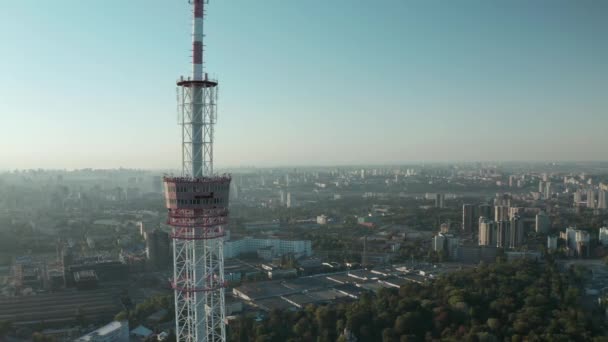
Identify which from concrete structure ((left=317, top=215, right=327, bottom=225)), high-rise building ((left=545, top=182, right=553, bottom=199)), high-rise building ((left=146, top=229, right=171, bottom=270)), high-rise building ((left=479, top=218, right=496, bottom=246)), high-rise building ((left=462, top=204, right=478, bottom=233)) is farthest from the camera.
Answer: high-rise building ((left=545, top=182, right=553, bottom=199))

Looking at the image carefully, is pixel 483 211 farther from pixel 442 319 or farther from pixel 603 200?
pixel 442 319

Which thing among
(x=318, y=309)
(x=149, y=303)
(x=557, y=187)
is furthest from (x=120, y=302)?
(x=557, y=187)

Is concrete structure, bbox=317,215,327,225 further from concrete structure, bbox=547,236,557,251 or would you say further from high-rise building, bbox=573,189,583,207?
high-rise building, bbox=573,189,583,207

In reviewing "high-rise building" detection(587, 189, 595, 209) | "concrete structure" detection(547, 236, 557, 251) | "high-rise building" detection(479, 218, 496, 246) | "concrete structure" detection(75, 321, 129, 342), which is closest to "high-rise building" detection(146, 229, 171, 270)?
"concrete structure" detection(75, 321, 129, 342)

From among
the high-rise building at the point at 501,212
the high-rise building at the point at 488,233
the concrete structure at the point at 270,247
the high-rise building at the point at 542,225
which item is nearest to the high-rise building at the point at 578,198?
the high-rise building at the point at 501,212

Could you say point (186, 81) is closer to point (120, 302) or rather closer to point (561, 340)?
point (561, 340)

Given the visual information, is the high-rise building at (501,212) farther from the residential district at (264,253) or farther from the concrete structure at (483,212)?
the concrete structure at (483,212)

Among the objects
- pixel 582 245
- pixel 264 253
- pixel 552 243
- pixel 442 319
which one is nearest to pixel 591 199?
pixel 552 243
